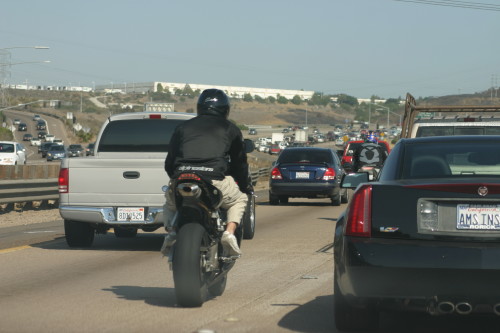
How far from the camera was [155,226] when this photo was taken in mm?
13484

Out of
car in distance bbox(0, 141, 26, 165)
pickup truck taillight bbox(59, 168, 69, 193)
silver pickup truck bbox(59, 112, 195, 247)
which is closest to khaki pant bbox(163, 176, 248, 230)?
silver pickup truck bbox(59, 112, 195, 247)

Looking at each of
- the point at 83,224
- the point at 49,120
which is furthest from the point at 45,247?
the point at 49,120

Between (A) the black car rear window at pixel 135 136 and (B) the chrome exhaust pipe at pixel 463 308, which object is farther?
(A) the black car rear window at pixel 135 136

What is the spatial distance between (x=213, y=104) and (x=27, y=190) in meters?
14.1

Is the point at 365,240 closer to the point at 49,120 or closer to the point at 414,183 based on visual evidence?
the point at 414,183

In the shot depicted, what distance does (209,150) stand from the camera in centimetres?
862

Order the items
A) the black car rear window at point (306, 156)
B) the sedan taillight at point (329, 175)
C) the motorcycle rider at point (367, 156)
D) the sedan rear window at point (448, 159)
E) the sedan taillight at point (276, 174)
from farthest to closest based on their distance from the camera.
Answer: the black car rear window at point (306, 156) < the sedan taillight at point (276, 174) < the sedan taillight at point (329, 175) < the motorcycle rider at point (367, 156) < the sedan rear window at point (448, 159)

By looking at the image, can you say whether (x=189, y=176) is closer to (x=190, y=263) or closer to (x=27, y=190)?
(x=190, y=263)

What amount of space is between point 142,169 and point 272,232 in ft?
14.9

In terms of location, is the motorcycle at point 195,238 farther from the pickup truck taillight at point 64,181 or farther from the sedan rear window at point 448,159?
the pickup truck taillight at point 64,181

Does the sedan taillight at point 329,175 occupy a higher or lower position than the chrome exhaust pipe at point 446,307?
lower

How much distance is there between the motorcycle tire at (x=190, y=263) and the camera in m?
8.11

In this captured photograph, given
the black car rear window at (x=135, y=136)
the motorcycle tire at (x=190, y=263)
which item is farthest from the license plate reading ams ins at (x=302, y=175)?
the motorcycle tire at (x=190, y=263)

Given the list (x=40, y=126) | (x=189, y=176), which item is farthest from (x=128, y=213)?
(x=40, y=126)
